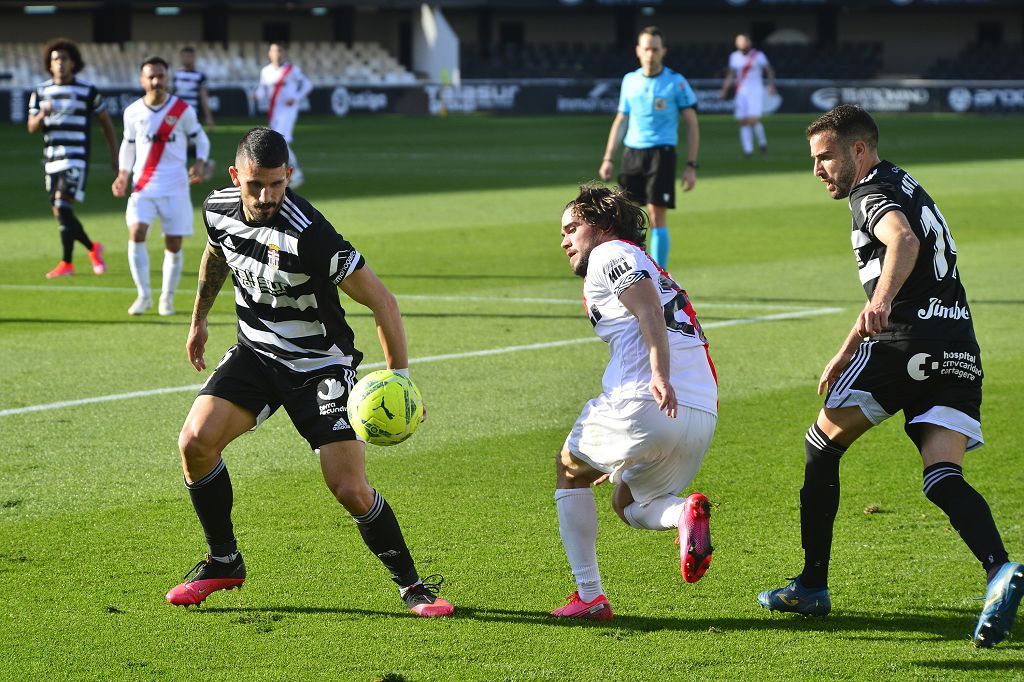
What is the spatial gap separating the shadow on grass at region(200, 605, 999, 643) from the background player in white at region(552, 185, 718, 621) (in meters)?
0.10

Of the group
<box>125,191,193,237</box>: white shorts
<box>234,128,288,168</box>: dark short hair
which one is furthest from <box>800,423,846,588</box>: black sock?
<box>125,191,193,237</box>: white shorts

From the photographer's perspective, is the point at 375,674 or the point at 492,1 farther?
the point at 492,1

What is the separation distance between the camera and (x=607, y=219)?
17.2 ft

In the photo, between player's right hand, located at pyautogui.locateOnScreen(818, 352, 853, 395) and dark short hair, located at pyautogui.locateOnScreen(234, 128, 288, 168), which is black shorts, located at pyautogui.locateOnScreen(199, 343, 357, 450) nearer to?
dark short hair, located at pyautogui.locateOnScreen(234, 128, 288, 168)

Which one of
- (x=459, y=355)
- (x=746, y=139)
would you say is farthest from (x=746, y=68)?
(x=459, y=355)

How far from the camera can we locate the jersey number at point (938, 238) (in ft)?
16.9

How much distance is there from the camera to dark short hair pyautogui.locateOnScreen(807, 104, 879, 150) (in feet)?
17.2

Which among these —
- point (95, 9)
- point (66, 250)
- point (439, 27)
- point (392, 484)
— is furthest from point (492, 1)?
point (392, 484)

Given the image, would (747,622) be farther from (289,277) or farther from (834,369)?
(289,277)

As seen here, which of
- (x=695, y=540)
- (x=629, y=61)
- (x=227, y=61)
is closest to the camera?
(x=695, y=540)

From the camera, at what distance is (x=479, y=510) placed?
6.77 metres

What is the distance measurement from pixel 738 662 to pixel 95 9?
49.5 metres

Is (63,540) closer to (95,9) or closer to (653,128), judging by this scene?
(653,128)

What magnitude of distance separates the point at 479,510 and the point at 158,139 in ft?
22.1
